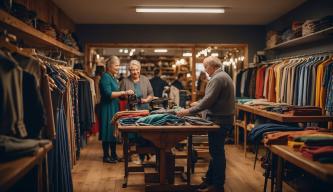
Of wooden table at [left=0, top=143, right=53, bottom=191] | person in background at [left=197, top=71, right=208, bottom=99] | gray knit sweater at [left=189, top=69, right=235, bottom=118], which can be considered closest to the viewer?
wooden table at [left=0, top=143, right=53, bottom=191]

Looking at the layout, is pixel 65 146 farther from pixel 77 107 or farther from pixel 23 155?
pixel 77 107

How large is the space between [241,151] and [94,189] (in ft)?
11.3

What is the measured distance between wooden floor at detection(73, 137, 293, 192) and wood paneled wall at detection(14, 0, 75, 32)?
2387 millimetres

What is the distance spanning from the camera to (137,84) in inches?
232

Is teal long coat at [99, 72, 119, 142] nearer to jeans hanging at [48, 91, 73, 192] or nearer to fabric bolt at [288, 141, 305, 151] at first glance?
jeans hanging at [48, 91, 73, 192]

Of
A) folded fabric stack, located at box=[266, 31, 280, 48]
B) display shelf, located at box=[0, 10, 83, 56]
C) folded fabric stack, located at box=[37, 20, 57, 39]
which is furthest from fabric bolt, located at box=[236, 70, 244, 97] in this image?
folded fabric stack, located at box=[37, 20, 57, 39]

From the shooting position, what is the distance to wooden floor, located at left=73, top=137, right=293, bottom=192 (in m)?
4.83

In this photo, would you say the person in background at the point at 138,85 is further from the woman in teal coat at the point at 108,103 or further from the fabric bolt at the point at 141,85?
the woman in teal coat at the point at 108,103

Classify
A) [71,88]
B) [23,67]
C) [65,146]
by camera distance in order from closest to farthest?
1. [23,67]
2. [65,146]
3. [71,88]

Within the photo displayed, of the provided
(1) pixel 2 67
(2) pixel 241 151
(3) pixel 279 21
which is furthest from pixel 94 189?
(3) pixel 279 21

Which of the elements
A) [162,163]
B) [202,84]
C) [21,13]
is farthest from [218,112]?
[202,84]

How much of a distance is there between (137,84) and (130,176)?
54.2 inches

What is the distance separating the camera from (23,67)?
2.62 m

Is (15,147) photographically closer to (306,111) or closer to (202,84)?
(306,111)
